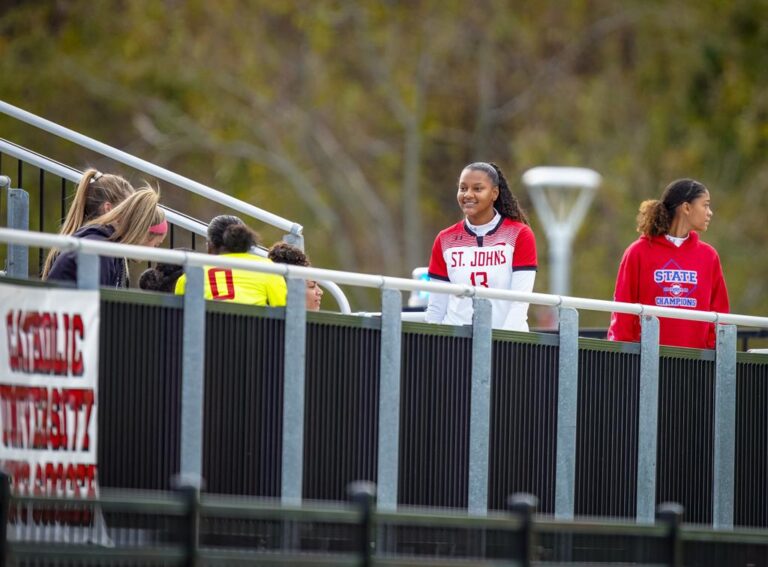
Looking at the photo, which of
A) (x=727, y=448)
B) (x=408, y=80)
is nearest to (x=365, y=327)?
(x=727, y=448)

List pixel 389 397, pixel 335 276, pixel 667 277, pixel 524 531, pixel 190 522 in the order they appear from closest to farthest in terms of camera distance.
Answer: pixel 190 522 → pixel 524 531 → pixel 335 276 → pixel 389 397 → pixel 667 277

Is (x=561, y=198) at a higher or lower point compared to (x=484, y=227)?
higher

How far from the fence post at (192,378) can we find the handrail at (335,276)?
0.38 feet

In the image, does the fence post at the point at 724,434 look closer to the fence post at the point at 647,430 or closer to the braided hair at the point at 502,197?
the fence post at the point at 647,430

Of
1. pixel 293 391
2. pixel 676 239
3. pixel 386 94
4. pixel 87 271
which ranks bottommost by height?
pixel 293 391

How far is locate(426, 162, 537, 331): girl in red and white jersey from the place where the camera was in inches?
342

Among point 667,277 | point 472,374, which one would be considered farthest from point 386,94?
point 472,374

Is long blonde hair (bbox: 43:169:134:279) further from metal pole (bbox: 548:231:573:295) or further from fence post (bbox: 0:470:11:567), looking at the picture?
metal pole (bbox: 548:231:573:295)

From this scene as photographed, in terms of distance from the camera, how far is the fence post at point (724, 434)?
9.02m

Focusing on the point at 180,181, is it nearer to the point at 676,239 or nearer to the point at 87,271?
the point at 87,271

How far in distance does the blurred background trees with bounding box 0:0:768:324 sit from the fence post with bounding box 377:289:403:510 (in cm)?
2039

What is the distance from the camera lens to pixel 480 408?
7.97 m

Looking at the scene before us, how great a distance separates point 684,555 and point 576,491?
0.92 meters

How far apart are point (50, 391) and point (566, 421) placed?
285 centimetres
